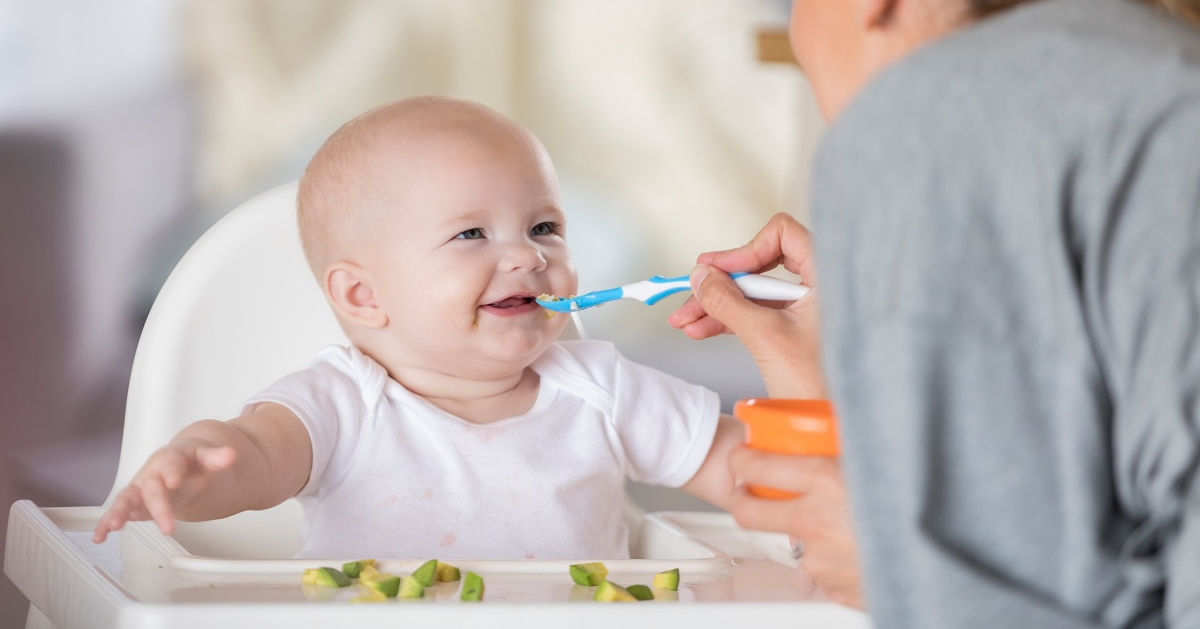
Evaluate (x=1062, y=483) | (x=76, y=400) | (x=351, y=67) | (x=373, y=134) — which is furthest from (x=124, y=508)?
(x=351, y=67)

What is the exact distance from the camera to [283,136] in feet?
9.84

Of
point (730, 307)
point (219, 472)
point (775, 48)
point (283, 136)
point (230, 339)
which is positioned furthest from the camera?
point (283, 136)

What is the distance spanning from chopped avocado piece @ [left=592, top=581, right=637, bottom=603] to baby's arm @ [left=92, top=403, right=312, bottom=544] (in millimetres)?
288

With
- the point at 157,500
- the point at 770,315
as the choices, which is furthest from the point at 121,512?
the point at 770,315

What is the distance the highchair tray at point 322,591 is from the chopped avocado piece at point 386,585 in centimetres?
2

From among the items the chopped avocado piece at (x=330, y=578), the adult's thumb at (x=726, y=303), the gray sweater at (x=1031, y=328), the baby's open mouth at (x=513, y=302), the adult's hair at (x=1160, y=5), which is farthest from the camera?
the baby's open mouth at (x=513, y=302)

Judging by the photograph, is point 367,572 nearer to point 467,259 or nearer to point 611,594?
point 611,594

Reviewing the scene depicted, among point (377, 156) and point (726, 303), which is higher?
point (377, 156)

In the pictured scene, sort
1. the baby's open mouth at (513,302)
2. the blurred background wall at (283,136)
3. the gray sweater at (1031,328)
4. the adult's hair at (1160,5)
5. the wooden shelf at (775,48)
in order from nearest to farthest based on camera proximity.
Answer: the gray sweater at (1031,328)
the adult's hair at (1160,5)
the baby's open mouth at (513,302)
the wooden shelf at (775,48)
the blurred background wall at (283,136)

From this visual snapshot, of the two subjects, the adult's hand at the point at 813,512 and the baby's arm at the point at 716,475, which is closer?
the adult's hand at the point at 813,512

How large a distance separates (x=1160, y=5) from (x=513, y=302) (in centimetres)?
70

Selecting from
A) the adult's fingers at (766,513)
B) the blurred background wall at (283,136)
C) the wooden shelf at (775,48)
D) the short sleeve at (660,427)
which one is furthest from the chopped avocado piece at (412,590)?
the wooden shelf at (775,48)

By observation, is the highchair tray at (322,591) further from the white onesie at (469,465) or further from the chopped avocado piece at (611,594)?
the white onesie at (469,465)

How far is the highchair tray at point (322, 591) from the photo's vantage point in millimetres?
736
